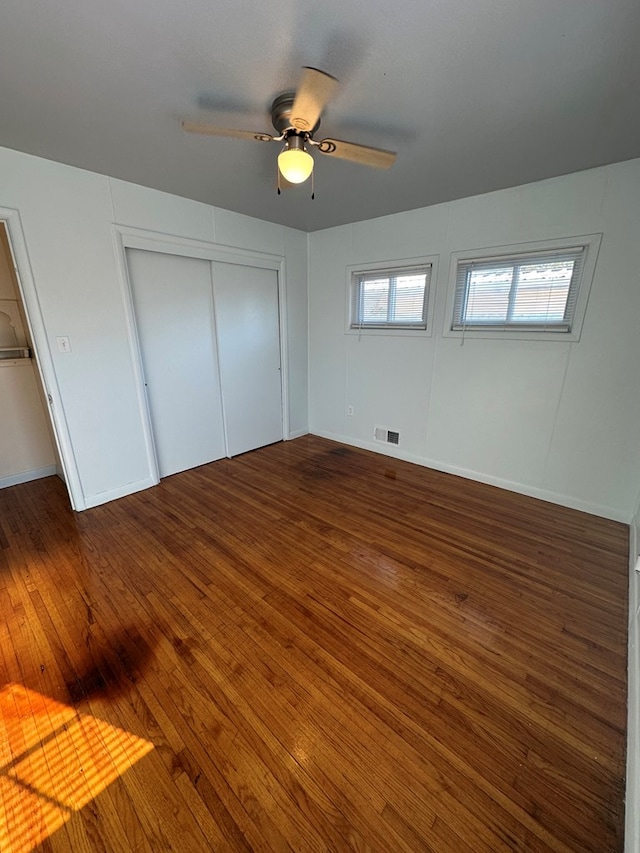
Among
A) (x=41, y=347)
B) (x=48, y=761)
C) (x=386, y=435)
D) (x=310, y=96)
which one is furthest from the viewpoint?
(x=386, y=435)

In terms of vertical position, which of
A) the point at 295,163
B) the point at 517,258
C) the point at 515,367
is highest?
the point at 295,163

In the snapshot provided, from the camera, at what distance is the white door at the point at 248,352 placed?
11.6 ft

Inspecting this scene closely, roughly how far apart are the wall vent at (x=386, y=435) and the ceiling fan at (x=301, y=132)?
102 inches

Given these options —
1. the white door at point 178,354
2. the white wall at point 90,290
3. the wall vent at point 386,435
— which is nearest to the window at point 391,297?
the wall vent at point 386,435

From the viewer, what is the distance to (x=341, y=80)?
4.96ft

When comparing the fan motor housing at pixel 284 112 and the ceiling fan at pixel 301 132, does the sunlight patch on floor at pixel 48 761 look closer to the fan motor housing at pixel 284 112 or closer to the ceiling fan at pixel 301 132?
the ceiling fan at pixel 301 132

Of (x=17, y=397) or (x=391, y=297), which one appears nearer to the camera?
(x=17, y=397)

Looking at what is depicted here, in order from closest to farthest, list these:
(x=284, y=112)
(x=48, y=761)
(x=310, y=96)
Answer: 1. (x=48, y=761)
2. (x=310, y=96)
3. (x=284, y=112)

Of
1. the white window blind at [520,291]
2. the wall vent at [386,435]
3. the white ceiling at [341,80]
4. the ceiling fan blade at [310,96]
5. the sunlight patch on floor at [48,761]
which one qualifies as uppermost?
the white ceiling at [341,80]

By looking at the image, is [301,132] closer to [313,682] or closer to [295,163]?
[295,163]

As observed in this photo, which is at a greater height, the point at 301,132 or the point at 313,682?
the point at 301,132

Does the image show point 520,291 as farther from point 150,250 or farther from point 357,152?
point 150,250

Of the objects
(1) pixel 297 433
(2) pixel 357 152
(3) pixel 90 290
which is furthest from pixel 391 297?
(3) pixel 90 290

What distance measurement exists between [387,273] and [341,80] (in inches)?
83.8
